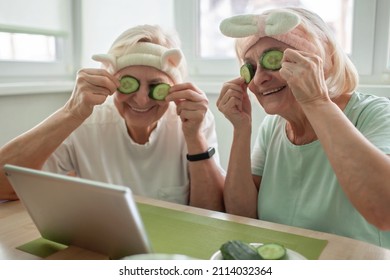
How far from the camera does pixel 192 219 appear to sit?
1115 mm

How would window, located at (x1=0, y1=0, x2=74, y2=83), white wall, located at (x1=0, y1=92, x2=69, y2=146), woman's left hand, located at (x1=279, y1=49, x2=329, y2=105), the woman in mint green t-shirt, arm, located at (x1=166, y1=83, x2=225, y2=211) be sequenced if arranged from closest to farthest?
1. the woman in mint green t-shirt
2. woman's left hand, located at (x1=279, y1=49, x2=329, y2=105)
3. arm, located at (x1=166, y1=83, x2=225, y2=211)
4. white wall, located at (x1=0, y1=92, x2=69, y2=146)
5. window, located at (x1=0, y1=0, x2=74, y2=83)

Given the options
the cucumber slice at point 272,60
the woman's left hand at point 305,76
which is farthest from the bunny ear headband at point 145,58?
the woman's left hand at point 305,76

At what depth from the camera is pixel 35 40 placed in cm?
245

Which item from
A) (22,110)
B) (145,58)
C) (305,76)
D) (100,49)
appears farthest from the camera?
(100,49)

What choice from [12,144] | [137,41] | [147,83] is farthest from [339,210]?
[12,144]

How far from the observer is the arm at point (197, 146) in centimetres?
145

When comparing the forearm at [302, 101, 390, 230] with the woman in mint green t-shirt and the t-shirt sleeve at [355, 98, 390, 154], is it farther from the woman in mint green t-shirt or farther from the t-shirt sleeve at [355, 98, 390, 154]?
the t-shirt sleeve at [355, 98, 390, 154]

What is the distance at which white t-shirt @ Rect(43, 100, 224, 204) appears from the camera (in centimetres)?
154

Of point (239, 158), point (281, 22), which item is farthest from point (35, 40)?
point (281, 22)

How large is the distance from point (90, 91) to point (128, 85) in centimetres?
14

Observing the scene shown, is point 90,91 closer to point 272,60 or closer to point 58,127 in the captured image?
point 58,127

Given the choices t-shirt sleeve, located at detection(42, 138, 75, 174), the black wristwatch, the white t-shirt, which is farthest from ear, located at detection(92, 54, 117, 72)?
the black wristwatch

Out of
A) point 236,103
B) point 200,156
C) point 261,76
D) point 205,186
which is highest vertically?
point 261,76

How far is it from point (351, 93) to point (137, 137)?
0.84 m
